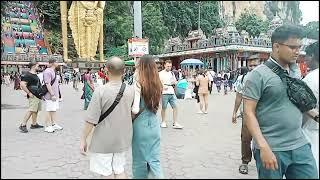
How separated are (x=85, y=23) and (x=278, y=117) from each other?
131 centimetres

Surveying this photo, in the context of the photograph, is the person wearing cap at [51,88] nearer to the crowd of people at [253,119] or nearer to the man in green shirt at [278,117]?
the crowd of people at [253,119]

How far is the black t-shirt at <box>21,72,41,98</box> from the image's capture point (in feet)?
24.1

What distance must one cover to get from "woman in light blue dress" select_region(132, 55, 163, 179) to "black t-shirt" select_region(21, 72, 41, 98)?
3997 millimetres

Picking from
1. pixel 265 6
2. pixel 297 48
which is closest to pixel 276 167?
pixel 297 48

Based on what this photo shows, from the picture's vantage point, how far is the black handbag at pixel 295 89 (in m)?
2.79

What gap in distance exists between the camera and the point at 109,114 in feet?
11.2

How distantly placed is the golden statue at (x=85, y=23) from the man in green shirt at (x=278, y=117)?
3.33ft

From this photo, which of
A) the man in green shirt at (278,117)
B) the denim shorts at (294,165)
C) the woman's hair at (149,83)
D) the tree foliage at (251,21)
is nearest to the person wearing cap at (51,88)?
the tree foliage at (251,21)

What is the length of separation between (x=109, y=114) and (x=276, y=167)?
132 centimetres

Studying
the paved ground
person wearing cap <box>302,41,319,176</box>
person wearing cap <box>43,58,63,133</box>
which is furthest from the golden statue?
person wearing cap <box>43,58,63,133</box>

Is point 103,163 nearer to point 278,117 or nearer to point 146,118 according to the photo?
point 146,118

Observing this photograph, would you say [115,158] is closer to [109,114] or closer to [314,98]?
[109,114]

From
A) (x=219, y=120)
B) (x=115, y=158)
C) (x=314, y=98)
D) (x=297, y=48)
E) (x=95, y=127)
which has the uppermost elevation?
(x=297, y=48)

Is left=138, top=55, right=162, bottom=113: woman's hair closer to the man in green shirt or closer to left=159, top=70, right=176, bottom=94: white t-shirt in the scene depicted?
the man in green shirt
